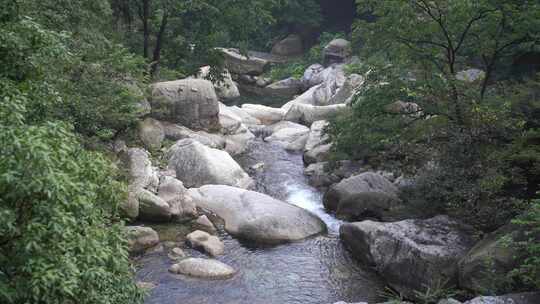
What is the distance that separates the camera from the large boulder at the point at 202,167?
55.7 ft

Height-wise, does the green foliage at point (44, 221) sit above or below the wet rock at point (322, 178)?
above

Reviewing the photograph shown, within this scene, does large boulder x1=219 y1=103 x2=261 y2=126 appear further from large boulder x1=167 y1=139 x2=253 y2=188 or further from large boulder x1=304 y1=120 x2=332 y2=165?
large boulder x1=167 y1=139 x2=253 y2=188

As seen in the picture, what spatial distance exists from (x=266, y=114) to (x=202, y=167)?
1245cm

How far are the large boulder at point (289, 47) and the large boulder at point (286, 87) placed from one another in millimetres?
12462

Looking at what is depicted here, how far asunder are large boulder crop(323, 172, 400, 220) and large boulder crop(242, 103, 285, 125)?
12966mm

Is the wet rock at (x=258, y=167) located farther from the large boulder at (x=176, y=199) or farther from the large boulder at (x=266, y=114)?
the large boulder at (x=266, y=114)

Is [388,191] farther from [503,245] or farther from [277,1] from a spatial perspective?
[277,1]

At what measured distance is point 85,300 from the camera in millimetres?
6137

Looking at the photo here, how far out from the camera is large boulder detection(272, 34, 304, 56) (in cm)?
5194

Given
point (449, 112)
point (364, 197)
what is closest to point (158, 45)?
point (364, 197)

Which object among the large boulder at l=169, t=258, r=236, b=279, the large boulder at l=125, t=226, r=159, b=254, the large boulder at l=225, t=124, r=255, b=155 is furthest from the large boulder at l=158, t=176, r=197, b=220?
the large boulder at l=225, t=124, r=255, b=155

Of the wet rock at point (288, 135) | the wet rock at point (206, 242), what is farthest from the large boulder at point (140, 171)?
the wet rock at point (288, 135)

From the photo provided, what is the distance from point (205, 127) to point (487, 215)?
1267 cm

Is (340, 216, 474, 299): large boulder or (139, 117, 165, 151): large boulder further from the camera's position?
(139, 117, 165, 151): large boulder
